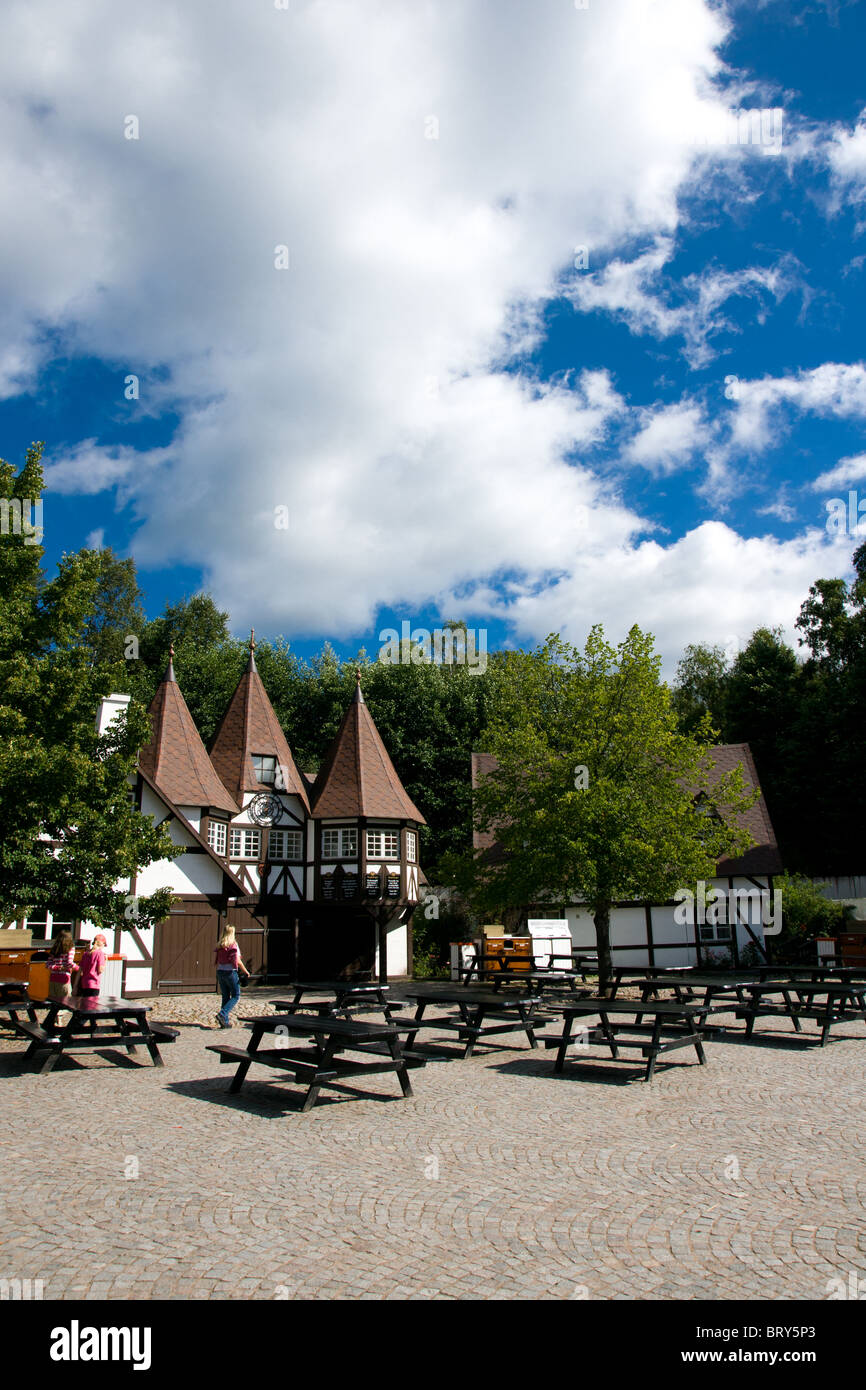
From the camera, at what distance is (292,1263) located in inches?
188

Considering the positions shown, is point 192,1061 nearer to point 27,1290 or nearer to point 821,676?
point 27,1290

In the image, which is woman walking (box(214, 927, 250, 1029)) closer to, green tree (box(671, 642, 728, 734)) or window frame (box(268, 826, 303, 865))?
window frame (box(268, 826, 303, 865))

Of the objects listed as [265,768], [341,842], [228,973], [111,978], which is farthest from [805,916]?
[111,978]

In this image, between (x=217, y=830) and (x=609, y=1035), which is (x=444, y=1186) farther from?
(x=217, y=830)

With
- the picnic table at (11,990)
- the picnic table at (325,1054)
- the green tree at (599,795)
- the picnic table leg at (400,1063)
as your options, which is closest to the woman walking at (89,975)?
the picnic table at (11,990)

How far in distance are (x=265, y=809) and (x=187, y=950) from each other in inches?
256

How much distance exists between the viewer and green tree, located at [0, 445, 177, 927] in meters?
13.1

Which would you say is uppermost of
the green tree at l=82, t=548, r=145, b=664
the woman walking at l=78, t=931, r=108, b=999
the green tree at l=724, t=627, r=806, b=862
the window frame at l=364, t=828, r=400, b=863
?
the green tree at l=82, t=548, r=145, b=664

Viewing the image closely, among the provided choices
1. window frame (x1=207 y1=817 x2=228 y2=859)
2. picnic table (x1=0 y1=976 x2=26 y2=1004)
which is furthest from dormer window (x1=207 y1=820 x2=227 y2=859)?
picnic table (x1=0 y1=976 x2=26 y2=1004)

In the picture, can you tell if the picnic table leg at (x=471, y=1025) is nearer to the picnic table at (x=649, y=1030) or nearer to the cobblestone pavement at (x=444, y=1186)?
the picnic table at (x=649, y=1030)

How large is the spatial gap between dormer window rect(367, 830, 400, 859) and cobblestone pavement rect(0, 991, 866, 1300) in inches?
757

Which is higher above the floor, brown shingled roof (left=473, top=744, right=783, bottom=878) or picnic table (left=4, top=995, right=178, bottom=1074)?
brown shingled roof (left=473, top=744, right=783, bottom=878)
